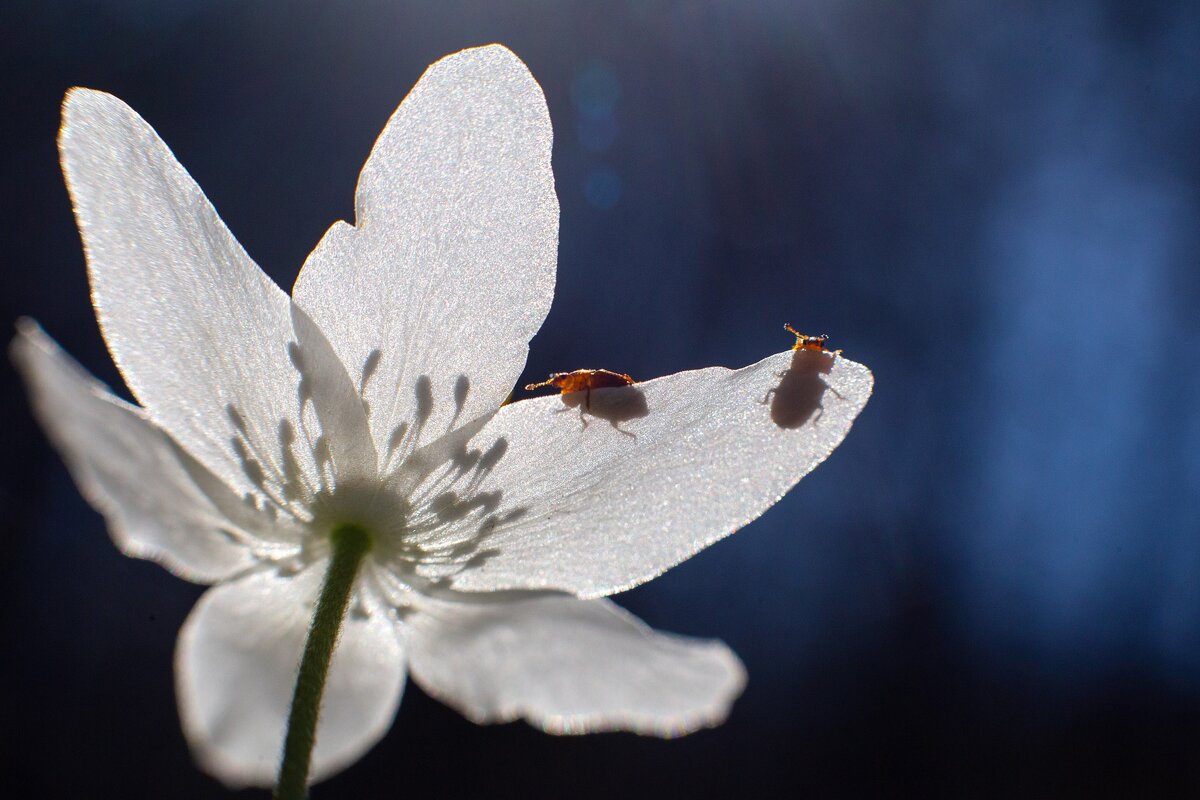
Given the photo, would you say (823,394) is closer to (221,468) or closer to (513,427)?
(513,427)

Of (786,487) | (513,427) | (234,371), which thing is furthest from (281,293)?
(786,487)

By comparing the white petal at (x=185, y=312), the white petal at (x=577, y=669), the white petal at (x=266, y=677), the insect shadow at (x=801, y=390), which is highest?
the insect shadow at (x=801, y=390)

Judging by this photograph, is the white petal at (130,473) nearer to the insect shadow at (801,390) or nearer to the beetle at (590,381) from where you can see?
the beetle at (590,381)

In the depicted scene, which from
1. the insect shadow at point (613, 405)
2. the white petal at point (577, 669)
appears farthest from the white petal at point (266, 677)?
the insect shadow at point (613, 405)

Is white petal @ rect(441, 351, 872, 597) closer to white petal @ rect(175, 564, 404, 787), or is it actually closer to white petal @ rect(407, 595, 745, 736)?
white petal @ rect(407, 595, 745, 736)

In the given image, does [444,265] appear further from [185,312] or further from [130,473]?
[130,473]

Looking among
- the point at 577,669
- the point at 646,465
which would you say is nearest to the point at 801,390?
the point at 646,465
